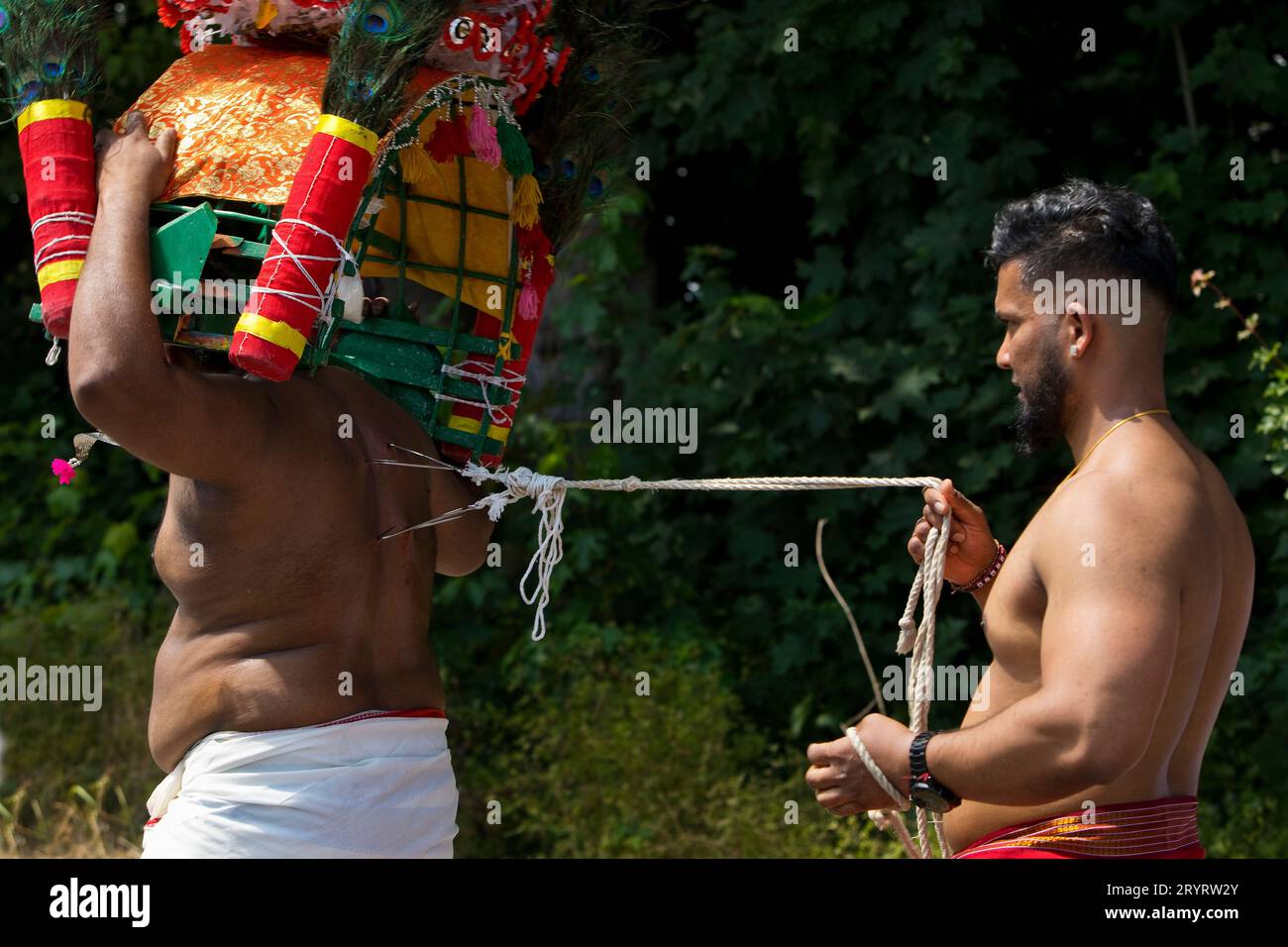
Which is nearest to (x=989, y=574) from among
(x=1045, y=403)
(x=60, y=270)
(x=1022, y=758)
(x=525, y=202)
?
(x=1045, y=403)

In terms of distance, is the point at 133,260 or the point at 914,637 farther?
the point at 914,637

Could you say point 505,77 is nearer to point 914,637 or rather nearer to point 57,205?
point 57,205

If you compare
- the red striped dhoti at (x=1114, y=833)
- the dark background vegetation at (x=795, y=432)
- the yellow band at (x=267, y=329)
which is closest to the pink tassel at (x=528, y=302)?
the yellow band at (x=267, y=329)

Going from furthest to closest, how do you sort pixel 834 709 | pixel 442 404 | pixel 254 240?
pixel 834 709, pixel 442 404, pixel 254 240

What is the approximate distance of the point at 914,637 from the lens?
8.97 feet

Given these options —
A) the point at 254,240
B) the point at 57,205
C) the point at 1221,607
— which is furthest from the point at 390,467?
the point at 1221,607

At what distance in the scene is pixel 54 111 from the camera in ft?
8.15

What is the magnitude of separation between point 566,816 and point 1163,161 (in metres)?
3.58

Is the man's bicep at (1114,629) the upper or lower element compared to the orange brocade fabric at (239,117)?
lower

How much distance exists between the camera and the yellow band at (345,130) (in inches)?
94.8

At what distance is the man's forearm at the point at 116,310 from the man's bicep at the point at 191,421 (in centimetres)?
3

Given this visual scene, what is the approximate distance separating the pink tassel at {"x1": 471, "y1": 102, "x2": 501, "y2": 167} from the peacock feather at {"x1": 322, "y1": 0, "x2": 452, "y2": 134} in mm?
240

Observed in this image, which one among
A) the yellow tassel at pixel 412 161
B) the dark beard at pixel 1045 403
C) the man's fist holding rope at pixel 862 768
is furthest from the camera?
the yellow tassel at pixel 412 161

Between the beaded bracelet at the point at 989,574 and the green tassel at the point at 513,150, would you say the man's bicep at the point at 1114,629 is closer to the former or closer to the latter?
the beaded bracelet at the point at 989,574
